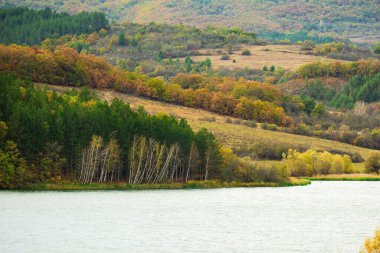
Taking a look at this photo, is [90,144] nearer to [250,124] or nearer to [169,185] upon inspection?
[169,185]

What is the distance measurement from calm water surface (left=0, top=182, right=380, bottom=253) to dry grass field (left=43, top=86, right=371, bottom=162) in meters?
45.5

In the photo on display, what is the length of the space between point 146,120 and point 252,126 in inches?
2244

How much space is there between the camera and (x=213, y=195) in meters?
101

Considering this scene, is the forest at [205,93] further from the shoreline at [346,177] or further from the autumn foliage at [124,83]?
the shoreline at [346,177]

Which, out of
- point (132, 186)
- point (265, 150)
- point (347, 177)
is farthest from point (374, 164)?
point (132, 186)

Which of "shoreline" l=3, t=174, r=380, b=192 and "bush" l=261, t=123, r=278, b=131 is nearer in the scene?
"shoreline" l=3, t=174, r=380, b=192

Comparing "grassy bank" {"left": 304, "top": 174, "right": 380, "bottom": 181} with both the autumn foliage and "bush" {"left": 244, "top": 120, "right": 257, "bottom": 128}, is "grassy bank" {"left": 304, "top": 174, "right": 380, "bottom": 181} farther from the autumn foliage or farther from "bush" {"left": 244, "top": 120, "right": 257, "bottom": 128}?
the autumn foliage

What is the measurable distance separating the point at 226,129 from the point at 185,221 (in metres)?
82.0

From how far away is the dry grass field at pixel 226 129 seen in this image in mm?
152500

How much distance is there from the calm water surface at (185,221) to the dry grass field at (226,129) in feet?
149

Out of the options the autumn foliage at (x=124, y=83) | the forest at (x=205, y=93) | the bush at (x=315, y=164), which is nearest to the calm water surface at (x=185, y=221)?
the bush at (x=315, y=164)

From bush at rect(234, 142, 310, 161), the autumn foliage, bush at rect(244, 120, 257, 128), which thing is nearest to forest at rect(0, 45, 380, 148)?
the autumn foliage

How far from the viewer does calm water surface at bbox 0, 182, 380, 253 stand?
61.8m

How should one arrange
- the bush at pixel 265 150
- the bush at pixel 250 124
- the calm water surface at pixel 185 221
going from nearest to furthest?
the calm water surface at pixel 185 221, the bush at pixel 265 150, the bush at pixel 250 124
